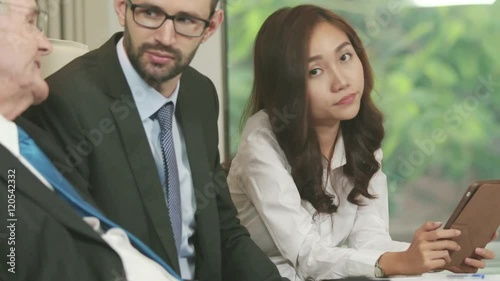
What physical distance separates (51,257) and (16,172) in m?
0.16

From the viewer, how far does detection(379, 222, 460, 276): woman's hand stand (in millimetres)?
2156

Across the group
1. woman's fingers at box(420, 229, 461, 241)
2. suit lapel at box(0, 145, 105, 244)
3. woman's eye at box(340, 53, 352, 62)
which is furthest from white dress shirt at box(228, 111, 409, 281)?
suit lapel at box(0, 145, 105, 244)

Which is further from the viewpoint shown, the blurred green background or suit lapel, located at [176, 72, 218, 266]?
the blurred green background

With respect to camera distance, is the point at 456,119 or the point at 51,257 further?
the point at 456,119

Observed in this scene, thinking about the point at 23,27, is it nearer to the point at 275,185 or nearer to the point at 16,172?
the point at 16,172

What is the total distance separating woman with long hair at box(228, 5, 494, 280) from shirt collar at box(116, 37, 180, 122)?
0.56 m

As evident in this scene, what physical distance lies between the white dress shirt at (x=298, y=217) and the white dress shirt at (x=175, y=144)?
40 centimetres

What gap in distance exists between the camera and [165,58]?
1868 millimetres

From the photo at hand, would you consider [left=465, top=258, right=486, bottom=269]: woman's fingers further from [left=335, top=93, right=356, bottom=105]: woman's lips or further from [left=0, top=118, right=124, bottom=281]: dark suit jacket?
[left=0, top=118, right=124, bottom=281]: dark suit jacket

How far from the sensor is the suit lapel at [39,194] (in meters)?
1.35

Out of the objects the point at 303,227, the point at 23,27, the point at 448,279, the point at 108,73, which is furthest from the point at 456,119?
the point at 23,27

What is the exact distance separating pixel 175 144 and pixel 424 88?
86.5 inches

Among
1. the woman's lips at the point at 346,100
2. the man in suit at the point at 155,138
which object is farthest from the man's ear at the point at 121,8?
the woman's lips at the point at 346,100

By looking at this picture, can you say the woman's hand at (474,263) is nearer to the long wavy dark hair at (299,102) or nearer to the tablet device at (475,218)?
the tablet device at (475,218)
